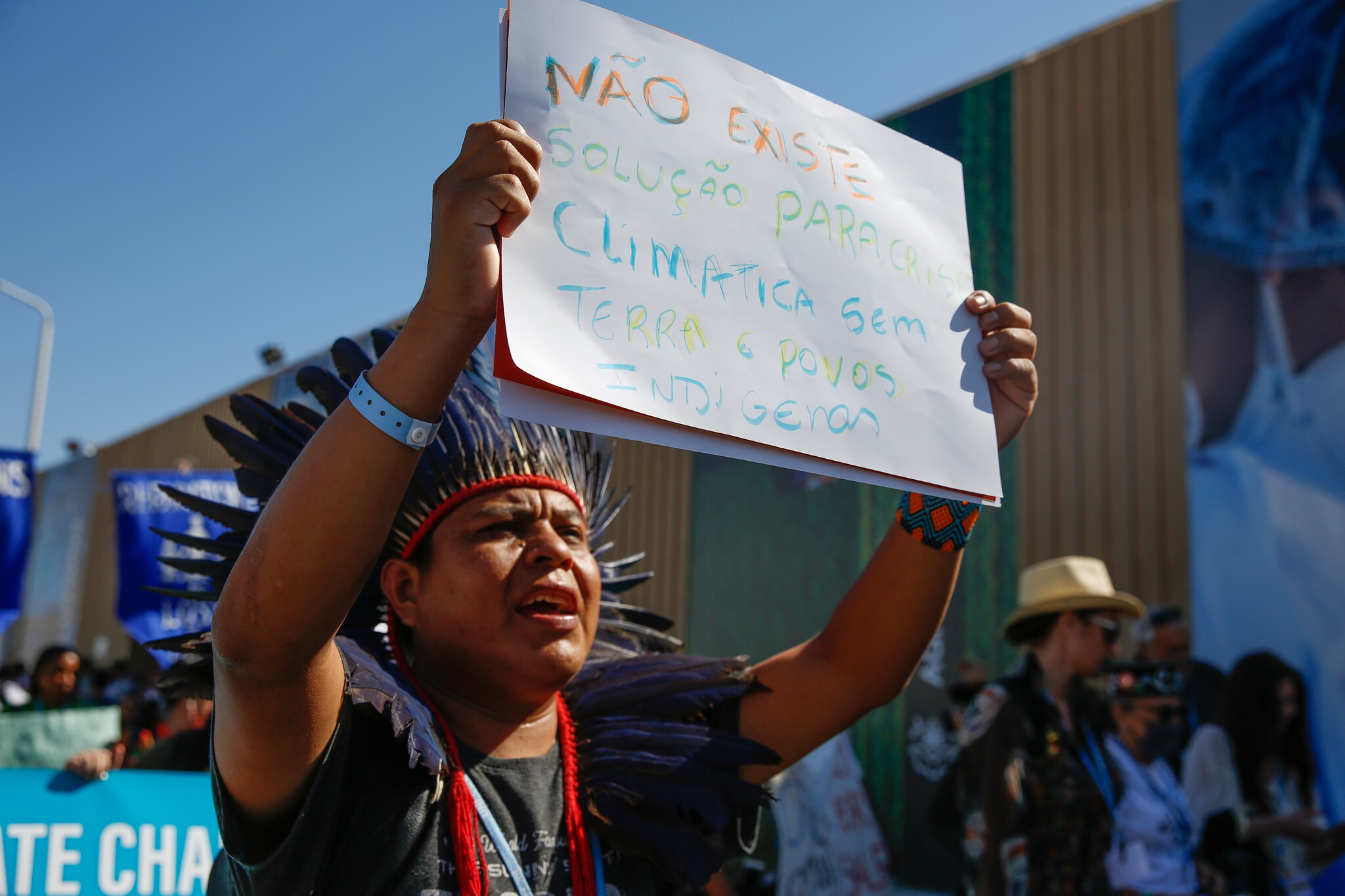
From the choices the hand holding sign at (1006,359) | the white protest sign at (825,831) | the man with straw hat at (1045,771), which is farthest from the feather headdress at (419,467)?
the white protest sign at (825,831)

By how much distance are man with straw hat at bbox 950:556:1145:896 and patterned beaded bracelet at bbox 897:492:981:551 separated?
2.12m

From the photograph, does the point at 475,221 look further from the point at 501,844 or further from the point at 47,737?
the point at 47,737

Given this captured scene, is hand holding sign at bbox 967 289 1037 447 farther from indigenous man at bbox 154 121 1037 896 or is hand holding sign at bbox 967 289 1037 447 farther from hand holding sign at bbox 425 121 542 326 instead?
hand holding sign at bbox 425 121 542 326

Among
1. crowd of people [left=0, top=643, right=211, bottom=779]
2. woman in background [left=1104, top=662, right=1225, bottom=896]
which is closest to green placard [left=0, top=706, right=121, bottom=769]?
crowd of people [left=0, top=643, right=211, bottom=779]

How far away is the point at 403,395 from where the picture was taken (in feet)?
3.65

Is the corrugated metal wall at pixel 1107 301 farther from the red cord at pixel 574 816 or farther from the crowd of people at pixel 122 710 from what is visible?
the red cord at pixel 574 816

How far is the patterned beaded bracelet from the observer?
171cm

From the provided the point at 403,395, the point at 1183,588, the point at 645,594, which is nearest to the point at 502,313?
the point at 403,395

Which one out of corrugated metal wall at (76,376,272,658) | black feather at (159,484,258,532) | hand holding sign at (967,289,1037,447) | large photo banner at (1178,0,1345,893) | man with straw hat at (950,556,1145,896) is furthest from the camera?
corrugated metal wall at (76,376,272,658)

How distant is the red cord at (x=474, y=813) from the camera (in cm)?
139

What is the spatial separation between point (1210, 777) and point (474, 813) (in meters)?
5.05

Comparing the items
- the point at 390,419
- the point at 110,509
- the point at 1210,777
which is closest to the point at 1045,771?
the point at 1210,777

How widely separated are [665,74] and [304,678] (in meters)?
0.90

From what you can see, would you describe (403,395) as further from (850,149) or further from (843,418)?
(850,149)
